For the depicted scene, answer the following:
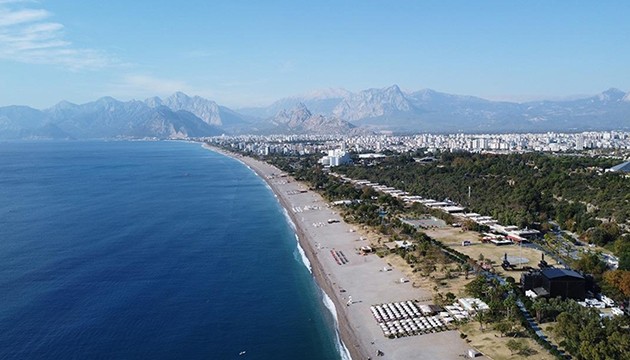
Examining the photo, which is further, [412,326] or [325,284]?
[325,284]

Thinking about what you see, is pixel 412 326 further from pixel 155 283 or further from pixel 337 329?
pixel 155 283

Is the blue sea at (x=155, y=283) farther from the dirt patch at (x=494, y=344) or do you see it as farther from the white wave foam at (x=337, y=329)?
the dirt patch at (x=494, y=344)

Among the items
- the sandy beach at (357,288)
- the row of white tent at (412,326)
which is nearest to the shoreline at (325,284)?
the sandy beach at (357,288)

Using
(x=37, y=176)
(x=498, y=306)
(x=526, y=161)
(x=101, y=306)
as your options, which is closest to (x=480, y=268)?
(x=498, y=306)

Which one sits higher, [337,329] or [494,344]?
[494,344]

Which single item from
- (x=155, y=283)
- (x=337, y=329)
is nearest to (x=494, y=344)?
(x=337, y=329)

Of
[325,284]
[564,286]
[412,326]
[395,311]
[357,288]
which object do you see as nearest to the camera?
[412,326]

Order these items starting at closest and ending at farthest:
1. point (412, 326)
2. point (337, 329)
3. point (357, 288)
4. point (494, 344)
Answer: point (494, 344) < point (412, 326) < point (337, 329) < point (357, 288)
